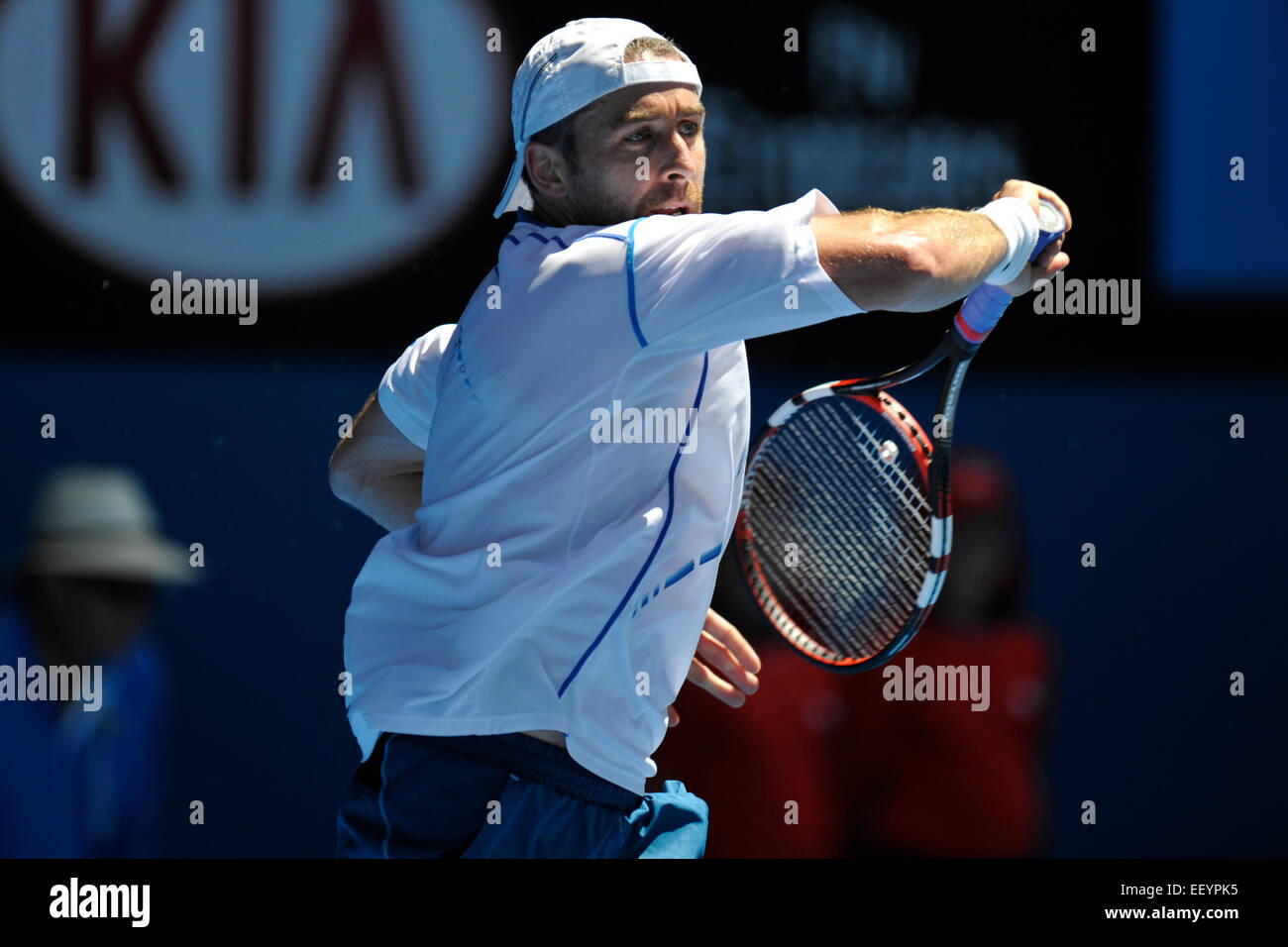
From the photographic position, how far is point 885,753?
392cm

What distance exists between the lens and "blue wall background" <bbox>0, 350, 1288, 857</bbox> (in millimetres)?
3801

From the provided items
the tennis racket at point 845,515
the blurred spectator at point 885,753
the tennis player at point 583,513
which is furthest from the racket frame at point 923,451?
the blurred spectator at point 885,753

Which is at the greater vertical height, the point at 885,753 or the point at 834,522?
the point at 834,522

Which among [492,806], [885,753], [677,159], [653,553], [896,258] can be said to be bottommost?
[885,753]

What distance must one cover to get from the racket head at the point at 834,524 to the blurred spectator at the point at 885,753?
1191 millimetres

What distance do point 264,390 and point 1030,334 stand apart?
1867 mm

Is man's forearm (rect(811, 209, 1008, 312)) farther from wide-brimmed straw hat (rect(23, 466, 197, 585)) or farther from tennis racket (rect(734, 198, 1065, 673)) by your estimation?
wide-brimmed straw hat (rect(23, 466, 197, 585))

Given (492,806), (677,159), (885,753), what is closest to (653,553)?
(492,806)

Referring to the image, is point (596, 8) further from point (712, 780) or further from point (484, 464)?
point (484, 464)

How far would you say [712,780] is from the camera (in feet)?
12.4

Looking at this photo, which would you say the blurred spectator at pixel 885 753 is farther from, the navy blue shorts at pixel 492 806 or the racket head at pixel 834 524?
the navy blue shorts at pixel 492 806

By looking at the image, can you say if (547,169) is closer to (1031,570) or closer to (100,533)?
(100,533)

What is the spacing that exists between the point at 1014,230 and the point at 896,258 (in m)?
0.23

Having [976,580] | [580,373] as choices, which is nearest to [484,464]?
[580,373]
